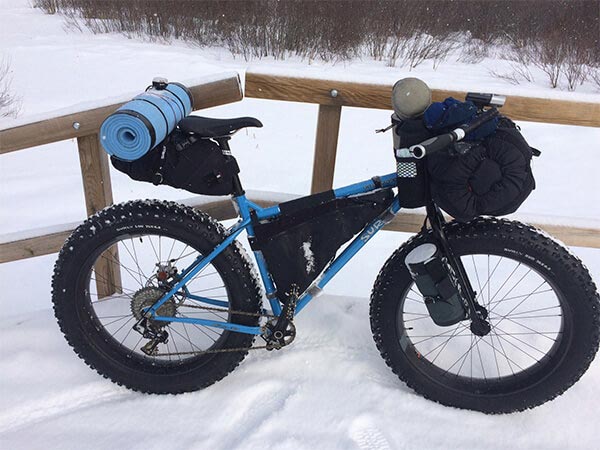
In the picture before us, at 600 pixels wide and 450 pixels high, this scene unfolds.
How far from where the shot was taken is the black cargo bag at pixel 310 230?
1.81 m

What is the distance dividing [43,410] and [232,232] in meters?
1.05

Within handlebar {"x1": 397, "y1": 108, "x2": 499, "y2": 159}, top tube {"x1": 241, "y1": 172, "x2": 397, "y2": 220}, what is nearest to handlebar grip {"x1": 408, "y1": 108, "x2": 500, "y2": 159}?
handlebar {"x1": 397, "y1": 108, "x2": 499, "y2": 159}

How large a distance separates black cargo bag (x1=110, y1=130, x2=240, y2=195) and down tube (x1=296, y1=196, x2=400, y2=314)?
53 cm

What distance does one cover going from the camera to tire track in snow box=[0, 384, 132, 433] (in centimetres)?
183

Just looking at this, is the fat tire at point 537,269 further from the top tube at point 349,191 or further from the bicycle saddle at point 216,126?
the bicycle saddle at point 216,126

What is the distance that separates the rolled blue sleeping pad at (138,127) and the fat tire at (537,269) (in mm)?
988

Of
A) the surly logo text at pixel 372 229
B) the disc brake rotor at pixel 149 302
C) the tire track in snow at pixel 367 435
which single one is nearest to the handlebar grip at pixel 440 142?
the surly logo text at pixel 372 229

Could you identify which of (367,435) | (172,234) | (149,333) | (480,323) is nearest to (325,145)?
(172,234)

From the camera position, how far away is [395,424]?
5.97 feet

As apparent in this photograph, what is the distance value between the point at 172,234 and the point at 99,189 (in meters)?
0.75

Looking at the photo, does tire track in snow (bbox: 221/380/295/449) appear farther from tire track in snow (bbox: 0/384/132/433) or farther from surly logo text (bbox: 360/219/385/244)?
surly logo text (bbox: 360/219/385/244)

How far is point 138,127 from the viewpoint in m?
1.56

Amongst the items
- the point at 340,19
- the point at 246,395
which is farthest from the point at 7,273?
the point at 340,19

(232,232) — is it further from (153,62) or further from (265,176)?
(153,62)
